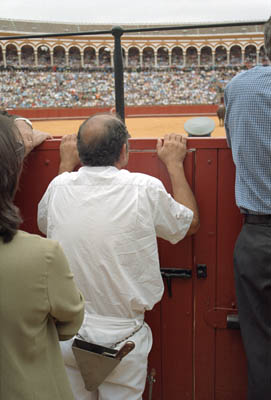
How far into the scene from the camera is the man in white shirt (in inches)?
60.7

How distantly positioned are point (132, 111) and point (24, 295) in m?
26.8

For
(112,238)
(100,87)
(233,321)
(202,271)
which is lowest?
(233,321)

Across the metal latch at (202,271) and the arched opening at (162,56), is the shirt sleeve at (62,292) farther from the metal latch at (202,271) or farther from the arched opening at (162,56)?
the arched opening at (162,56)

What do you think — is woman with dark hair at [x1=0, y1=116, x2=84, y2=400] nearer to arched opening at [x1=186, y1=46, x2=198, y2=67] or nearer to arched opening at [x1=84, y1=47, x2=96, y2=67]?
arched opening at [x1=84, y1=47, x2=96, y2=67]

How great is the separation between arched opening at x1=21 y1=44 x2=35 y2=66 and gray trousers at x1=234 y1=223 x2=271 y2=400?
3268cm

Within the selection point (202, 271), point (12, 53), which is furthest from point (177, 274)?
point (12, 53)

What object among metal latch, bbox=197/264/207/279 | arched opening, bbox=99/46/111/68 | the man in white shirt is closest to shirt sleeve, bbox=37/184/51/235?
the man in white shirt

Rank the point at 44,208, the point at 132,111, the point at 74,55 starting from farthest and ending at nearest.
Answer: the point at 74,55 → the point at 132,111 → the point at 44,208

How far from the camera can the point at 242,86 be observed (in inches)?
61.8

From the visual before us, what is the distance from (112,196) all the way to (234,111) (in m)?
Result: 0.59

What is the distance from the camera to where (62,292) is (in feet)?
3.38

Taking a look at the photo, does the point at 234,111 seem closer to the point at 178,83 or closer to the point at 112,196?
the point at 112,196

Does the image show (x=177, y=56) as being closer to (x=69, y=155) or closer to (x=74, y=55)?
(x=74, y=55)

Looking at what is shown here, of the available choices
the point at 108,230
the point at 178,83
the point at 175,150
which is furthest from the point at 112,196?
the point at 178,83
